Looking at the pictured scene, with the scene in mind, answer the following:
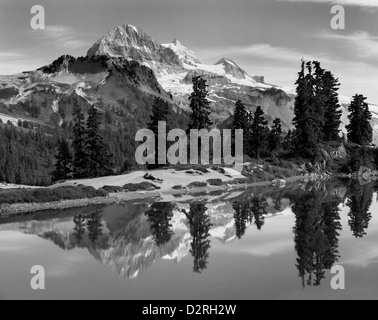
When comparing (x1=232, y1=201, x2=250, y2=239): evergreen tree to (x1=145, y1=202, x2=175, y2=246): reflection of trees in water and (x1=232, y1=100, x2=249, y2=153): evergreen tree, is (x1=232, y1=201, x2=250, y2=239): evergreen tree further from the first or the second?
(x1=232, y1=100, x2=249, y2=153): evergreen tree

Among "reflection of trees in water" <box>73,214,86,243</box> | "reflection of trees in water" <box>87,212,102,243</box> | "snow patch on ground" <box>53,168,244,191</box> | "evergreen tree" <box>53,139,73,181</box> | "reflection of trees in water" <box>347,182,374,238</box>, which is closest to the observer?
"reflection of trees in water" <box>73,214,86,243</box>

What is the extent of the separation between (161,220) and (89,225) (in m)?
5.11

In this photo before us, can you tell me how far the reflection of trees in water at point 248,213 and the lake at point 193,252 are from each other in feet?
0.25

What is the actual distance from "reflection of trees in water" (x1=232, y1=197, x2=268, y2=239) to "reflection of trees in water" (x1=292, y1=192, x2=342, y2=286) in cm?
261

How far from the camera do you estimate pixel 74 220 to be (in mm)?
36750

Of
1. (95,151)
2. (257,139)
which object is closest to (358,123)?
(257,139)

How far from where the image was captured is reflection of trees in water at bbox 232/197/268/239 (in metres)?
32.9

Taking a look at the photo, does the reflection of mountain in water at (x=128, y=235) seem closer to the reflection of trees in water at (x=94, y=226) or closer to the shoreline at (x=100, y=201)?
the reflection of trees in water at (x=94, y=226)

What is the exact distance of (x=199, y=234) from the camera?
29875mm

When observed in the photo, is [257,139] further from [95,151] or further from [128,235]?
[128,235]

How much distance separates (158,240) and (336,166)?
7946cm

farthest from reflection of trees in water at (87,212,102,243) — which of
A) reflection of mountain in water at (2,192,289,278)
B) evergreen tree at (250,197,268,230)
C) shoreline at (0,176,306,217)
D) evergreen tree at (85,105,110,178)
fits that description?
evergreen tree at (85,105,110,178)

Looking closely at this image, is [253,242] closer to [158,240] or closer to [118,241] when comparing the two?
[158,240]
